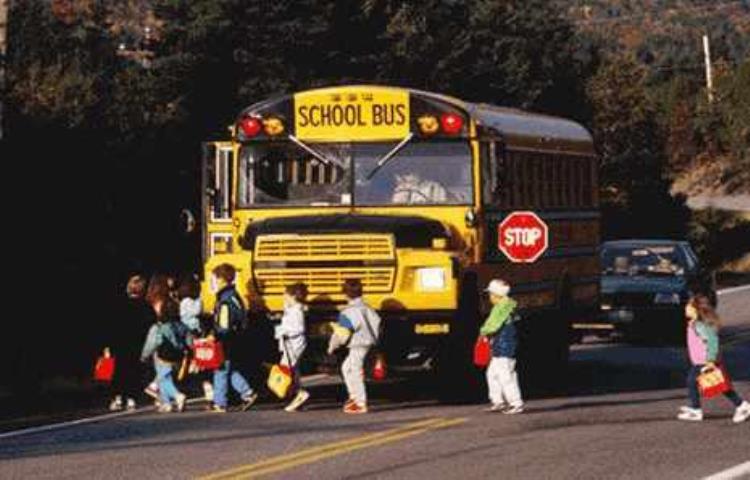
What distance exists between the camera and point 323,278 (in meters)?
17.9

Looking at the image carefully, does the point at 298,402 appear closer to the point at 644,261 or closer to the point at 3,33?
the point at 3,33

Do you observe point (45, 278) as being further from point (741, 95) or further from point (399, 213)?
point (741, 95)

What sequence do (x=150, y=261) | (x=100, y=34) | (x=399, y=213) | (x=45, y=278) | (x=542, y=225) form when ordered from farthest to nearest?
1. (x=100, y=34)
2. (x=150, y=261)
3. (x=45, y=278)
4. (x=542, y=225)
5. (x=399, y=213)

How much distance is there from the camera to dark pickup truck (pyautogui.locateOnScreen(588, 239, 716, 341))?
94.9 feet

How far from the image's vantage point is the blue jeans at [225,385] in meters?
17.8

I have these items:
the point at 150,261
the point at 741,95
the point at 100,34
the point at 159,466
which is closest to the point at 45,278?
the point at 150,261

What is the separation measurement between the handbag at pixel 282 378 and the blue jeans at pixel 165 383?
99cm

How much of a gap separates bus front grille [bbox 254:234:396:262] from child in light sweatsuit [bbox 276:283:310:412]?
0.40m

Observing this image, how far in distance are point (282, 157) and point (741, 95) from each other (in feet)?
222

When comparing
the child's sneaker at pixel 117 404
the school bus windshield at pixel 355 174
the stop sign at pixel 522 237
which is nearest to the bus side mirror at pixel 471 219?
the school bus windshield at pixel 355 174

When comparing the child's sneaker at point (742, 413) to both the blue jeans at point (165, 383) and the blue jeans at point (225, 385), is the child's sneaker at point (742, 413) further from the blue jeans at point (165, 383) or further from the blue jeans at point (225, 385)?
the blue jeans at point (165, 383)

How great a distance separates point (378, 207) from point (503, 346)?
219cm

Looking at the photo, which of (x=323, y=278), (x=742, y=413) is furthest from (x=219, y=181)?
(x=742, y=413)

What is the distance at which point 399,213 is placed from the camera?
1855 cm
